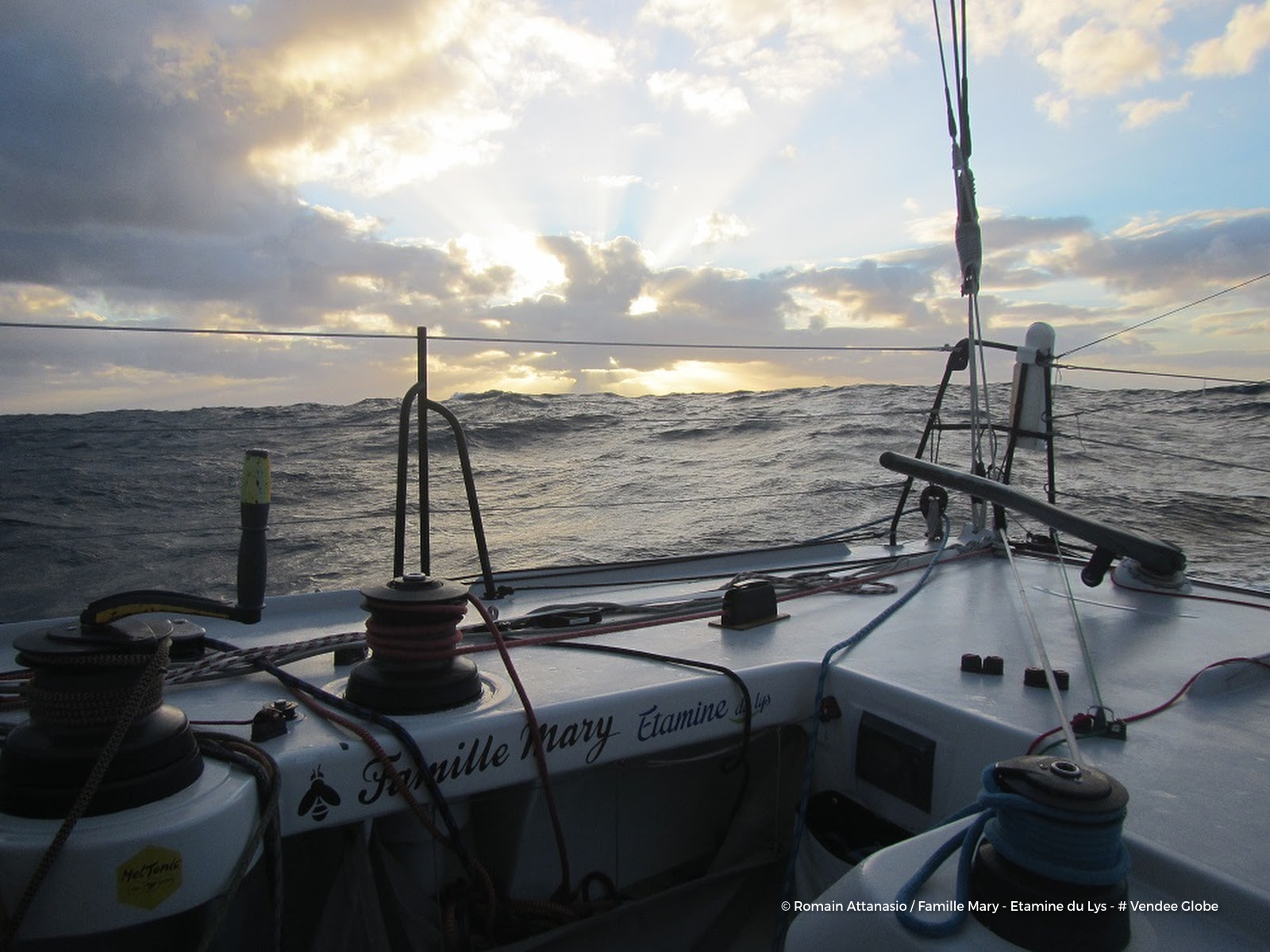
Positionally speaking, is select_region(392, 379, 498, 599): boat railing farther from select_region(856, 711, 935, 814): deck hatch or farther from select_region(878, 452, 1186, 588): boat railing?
select_region(878, 452, 1186, 588): boat railing

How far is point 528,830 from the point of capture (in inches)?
71.9

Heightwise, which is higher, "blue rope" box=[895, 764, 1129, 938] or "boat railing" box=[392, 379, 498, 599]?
"boat railing" box=[392, 379, 498, 599]

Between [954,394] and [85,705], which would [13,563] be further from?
[954,394]

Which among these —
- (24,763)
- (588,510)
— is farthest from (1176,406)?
(24,763)

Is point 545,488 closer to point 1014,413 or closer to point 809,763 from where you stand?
point 1014,413

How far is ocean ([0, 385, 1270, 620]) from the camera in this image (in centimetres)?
649

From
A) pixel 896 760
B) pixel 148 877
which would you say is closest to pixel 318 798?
pixel 148 877

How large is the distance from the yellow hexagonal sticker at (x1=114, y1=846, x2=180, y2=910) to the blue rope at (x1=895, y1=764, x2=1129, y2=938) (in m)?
0.90

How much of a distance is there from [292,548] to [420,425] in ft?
17.6

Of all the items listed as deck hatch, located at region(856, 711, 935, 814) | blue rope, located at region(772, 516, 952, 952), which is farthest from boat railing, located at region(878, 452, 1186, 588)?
deck hatch, located at region(856, 711, 935, 814)

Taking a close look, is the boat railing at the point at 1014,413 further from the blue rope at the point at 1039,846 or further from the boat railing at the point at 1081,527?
the blue rope at the point at 1039,846

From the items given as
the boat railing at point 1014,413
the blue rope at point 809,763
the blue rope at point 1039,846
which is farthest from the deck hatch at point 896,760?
the boat railing at point 1014,413

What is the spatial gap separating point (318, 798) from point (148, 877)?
0.32 metres

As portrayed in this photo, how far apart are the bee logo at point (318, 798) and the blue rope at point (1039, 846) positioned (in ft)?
2.90
